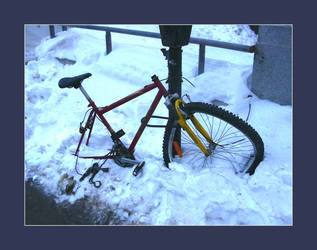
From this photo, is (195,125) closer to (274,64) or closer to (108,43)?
(274,64)

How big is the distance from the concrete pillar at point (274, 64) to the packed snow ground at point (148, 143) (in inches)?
5.9

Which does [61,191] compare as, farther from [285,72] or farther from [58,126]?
[285,72]

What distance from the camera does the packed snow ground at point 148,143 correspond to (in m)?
3.14

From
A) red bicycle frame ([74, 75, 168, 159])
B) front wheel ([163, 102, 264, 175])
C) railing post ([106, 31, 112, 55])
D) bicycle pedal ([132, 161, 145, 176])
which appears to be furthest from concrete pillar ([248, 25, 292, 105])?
railing post ([106, 31, 112, 55])

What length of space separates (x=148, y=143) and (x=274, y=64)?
6.17 feet

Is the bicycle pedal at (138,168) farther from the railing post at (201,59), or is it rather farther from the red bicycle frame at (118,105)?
the railing post at (201,59)

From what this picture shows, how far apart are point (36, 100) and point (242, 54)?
3653 mm

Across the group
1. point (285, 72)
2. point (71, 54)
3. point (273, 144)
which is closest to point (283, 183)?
point (273, 144)

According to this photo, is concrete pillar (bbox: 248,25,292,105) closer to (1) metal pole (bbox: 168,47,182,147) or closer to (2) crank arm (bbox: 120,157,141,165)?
(1) metal pole (bbox: 168,47,182,147)

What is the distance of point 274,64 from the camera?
4.12 m

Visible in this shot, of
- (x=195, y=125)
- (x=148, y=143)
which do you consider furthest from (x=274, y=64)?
(x=148, y=143)

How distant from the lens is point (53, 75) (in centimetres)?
637

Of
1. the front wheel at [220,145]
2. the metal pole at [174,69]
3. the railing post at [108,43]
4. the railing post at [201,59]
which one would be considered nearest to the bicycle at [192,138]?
the front wheel at [220,145]

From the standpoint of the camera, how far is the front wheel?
10.8 feet
